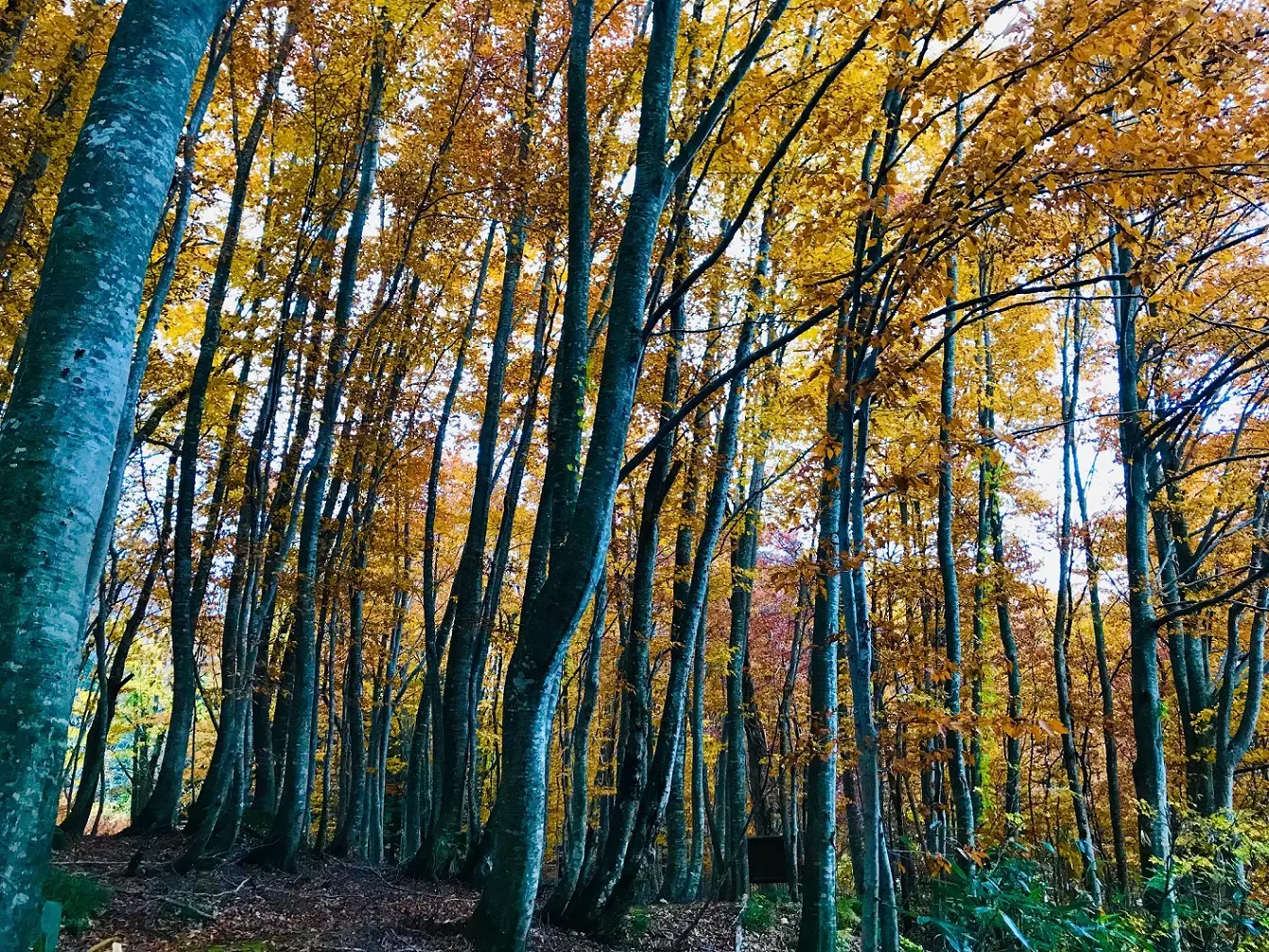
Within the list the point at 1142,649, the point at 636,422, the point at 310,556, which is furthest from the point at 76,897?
the point at 1142,649

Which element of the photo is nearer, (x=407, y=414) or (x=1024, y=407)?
(x=407, y=414)

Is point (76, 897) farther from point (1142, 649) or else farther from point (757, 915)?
point (1142, 649)

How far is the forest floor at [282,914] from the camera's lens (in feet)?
18.4

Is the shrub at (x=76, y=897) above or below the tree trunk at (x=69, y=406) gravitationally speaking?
below

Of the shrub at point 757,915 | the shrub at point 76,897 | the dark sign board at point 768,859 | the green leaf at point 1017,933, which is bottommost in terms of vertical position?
the shrub at point 757,915

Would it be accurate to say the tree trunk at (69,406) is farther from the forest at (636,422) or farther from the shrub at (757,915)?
the shrub at (757,915)

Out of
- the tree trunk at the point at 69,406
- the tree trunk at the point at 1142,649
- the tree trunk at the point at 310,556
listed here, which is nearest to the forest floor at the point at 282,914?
the tree trunk at the point at 310,556

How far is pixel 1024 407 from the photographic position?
14750 mm

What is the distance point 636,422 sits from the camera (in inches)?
431

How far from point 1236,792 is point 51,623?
62.9 feet

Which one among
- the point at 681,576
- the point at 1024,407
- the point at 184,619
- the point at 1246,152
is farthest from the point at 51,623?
the point at 1024,407

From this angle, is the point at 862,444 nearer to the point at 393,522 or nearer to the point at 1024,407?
the point at 1024,407

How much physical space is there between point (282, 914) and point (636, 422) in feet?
23.3

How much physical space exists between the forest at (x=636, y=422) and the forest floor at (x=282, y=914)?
0.08 meters
